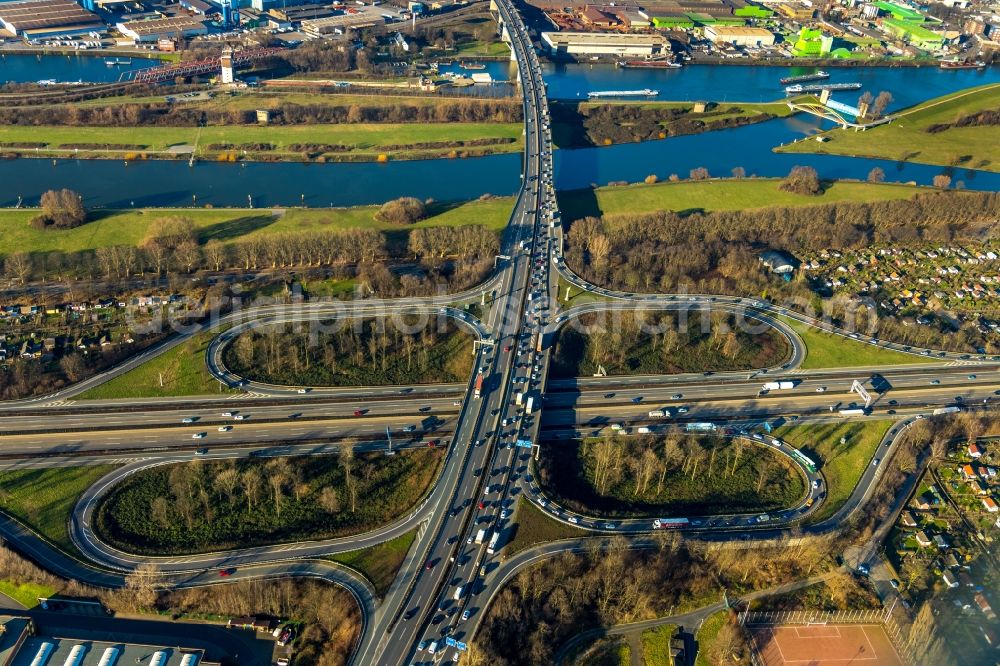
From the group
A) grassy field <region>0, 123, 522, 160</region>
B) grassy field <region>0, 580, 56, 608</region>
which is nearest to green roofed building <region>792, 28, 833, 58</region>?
grassy field <region>0, 123, 522, 160</region>

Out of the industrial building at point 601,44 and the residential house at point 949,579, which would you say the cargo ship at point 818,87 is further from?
the residential house at point 949,579

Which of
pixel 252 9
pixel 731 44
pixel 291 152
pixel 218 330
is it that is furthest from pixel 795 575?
pixel 252 9

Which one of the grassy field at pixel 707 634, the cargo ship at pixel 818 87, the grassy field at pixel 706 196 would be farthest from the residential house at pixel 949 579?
the cargo ship at pixel 818 87

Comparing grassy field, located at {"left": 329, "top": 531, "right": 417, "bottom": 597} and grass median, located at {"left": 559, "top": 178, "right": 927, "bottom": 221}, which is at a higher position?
grass median, located at {"left": 559, "top": 178, "right": 927, "bottom": 221}

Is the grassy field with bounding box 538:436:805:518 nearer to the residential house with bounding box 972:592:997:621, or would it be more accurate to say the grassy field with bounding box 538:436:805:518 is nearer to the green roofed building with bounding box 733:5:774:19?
the residential house with bounding box 972:592:997:621

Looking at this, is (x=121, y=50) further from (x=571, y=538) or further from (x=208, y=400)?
(x=571, y=538)
